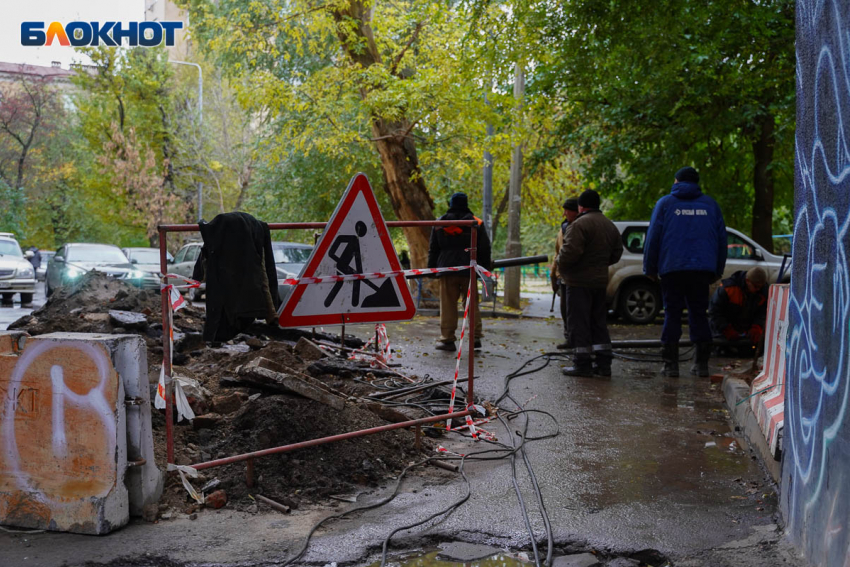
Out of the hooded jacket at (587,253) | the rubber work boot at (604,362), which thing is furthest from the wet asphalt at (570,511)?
the hooded jacket at (587,253)

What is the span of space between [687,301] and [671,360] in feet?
2.42

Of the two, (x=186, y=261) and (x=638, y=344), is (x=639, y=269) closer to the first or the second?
(x=638, y=344)

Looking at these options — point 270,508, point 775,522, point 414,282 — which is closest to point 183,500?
point 270,508

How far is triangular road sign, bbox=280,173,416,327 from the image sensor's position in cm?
514

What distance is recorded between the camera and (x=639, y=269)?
15031 millimetres

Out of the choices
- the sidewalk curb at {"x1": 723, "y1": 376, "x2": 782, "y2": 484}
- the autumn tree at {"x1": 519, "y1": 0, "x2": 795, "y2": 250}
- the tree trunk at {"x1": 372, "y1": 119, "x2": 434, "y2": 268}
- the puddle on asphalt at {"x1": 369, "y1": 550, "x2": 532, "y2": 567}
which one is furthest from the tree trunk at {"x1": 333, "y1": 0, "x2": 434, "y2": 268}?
the puddle on asphalt at {"x1": 369, "y1": 550, "x2": 532, "y2": 567}

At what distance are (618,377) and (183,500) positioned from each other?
5.68 metres

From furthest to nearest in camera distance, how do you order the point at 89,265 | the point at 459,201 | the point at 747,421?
the point at 89,265, the point at 459,201, the point at 747,421

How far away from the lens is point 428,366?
9.27m

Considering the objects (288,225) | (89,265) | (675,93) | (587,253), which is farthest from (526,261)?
(89,265)

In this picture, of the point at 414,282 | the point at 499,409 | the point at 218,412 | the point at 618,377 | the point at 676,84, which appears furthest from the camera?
the point at 414,282

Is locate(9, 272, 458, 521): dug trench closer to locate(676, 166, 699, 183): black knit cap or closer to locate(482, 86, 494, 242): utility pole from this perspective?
locate(676, 166, 699, 183): black knit cap

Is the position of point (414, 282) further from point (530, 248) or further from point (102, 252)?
point (530, 248)

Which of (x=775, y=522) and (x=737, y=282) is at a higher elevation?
(x=737, y=282)
